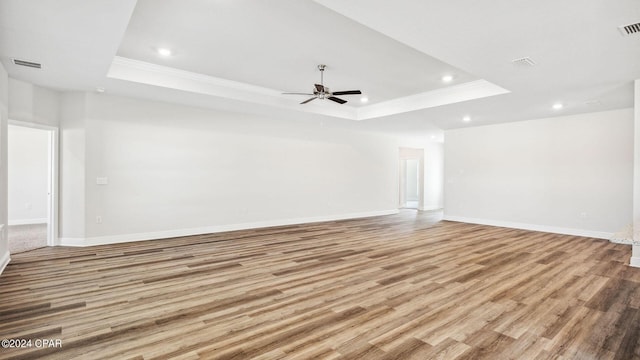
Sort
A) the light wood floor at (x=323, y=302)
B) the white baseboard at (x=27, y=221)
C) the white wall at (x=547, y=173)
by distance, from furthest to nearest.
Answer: the white baseboard at (x=27, y=221) < the white wall at (x=547, y=173) < the light wood floor at (x=323, y=302)

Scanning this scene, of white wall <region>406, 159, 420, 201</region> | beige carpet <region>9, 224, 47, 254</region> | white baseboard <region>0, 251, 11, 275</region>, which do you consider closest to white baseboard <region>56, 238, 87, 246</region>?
beige carpet <region>9, 224, 47, 254</region>

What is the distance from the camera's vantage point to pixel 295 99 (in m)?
6.71

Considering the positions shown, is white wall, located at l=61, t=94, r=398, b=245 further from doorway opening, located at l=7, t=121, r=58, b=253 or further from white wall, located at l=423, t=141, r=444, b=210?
white wall, located at l=423, t=141, r=444, b=210

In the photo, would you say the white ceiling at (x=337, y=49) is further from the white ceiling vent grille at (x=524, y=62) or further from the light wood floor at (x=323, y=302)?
the light wood floor at (x=323, y=302)

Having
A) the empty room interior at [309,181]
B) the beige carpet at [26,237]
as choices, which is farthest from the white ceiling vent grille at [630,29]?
the beige carpet at [26,237]

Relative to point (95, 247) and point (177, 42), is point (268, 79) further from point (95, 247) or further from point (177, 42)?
point (95, 247)

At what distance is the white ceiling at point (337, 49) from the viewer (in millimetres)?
2777

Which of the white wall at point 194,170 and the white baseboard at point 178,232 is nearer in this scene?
the white baseboard at point 178,232

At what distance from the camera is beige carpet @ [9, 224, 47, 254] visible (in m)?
5.20

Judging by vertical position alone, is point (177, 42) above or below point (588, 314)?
above

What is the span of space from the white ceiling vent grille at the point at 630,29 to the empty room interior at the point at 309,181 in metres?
0.05

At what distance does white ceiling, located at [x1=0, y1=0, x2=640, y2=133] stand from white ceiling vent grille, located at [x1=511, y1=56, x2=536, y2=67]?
3.0 inches

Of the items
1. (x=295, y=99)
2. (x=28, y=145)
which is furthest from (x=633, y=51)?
(x=28, y=145)

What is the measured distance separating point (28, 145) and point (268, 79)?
702 centimetres
